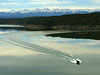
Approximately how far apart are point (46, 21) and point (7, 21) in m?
66.0

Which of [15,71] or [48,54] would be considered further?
[48,54]

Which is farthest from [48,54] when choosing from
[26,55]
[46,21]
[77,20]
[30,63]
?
[46,21]

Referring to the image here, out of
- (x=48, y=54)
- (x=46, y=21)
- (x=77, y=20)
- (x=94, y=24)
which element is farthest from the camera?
(x=46, y=21)

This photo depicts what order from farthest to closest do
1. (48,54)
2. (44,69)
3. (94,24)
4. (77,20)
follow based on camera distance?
(77,20) < (94,24) < (48,54) < (44,69)

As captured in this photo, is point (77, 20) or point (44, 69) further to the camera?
point (77, 20)

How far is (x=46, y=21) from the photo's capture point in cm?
13200

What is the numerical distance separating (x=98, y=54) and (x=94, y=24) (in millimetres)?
67896

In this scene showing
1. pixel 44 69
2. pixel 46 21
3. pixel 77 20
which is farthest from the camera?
pixel 46 21

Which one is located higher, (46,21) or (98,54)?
(98,54)

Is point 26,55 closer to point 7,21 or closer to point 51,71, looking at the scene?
point 51,71

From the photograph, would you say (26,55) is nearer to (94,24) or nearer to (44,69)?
(44,69)

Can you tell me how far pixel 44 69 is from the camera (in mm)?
29078

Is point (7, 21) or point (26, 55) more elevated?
point (26, 55)

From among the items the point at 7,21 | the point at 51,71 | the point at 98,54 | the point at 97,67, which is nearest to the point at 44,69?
the point at 51,71
